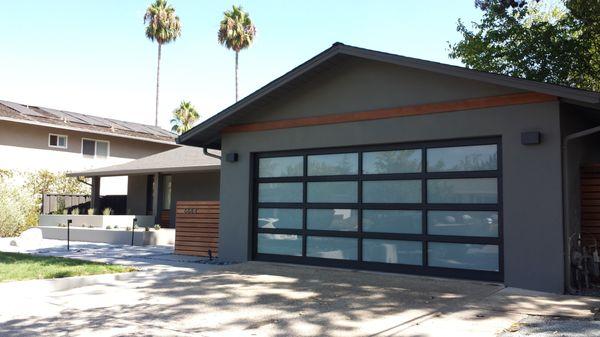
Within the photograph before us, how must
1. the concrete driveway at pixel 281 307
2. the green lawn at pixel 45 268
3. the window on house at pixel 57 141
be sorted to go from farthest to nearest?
the window on house at pixel 57 141 → the green lawn at pixel 45 268 → the concrete driveway at pixel 281 307

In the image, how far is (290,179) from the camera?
11297 mm

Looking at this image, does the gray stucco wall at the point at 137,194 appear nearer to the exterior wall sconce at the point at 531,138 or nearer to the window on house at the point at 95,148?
the window on house at the point at 95,148

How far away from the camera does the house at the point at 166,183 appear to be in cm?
1938

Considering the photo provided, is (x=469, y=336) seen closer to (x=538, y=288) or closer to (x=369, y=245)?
(x=538, y=288)

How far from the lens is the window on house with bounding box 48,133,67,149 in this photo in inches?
971

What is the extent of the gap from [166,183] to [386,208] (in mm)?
13944

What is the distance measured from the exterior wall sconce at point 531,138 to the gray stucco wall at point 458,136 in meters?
0.10

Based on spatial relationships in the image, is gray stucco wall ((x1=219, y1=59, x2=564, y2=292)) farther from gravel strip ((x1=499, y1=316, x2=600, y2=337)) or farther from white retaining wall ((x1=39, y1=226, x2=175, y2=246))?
white retaining wall ((x1=39, y1=226, x2=175, y2=246))

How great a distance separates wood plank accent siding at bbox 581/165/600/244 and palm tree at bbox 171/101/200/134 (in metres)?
38.5

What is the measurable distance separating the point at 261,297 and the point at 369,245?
2.95 m

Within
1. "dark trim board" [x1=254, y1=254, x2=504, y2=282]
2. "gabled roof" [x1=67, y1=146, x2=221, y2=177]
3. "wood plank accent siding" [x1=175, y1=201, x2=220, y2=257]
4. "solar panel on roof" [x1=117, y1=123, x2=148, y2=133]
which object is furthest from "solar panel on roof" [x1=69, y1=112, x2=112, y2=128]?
"dark trim board" [x1=254, y1=254, x2=504, y2=282]

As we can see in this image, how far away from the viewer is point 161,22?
133 feet

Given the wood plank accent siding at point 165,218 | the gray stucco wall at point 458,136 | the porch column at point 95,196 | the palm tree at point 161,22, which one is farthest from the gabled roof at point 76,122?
the gray stucco wall at point 458,136

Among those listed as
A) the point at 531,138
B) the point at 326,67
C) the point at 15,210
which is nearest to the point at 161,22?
the point at 15,210
